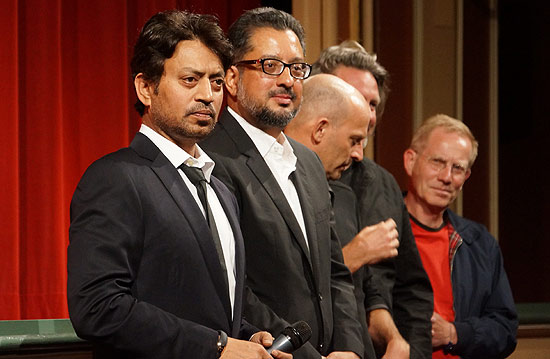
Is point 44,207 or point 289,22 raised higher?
point 289,22

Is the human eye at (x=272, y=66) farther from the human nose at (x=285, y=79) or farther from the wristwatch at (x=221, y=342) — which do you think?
the wristwatch at (x=221, y=342)

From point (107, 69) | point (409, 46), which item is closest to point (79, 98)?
point (107, 69)

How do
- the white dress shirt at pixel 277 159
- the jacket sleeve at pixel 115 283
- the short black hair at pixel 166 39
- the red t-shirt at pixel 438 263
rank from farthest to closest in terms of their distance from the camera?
the red t-shirt at pixel 438 263
the white dress shirt at pixel 277 159
the short black hair at pixel 166 39
the jacket sleeve at pixel 115 283

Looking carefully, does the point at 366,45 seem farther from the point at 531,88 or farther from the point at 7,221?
the point at 7,221

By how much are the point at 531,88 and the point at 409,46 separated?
3.30 ft

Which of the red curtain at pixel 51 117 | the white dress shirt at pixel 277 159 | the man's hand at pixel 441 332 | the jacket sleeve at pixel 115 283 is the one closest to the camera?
the jacket sleeve at pixel 115 283

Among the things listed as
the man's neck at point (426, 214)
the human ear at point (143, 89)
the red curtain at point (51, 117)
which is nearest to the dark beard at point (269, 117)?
the human ear at point (143, 89)

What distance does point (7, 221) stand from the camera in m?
3.59

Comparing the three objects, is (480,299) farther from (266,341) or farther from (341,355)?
(266,341)

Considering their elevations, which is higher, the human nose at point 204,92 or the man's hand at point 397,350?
the human nose at point 204,92

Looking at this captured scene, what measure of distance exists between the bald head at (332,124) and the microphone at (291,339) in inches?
34.3

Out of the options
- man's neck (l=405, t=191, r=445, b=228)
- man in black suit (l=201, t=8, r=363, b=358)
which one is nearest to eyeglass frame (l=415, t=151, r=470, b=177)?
man's neck (l=405, t=191, r=445, b=228)

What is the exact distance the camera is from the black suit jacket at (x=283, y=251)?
1.99 m

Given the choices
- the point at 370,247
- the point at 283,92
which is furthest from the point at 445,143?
the point at 283,92
